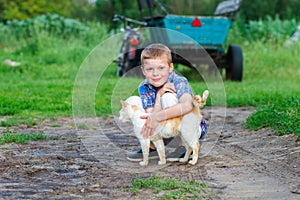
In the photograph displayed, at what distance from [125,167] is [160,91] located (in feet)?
2.20

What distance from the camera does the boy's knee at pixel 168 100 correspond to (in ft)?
13.8

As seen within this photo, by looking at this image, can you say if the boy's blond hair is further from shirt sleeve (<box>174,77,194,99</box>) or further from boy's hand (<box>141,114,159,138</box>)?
boy's hand (<box>141,114,159,138</box>)

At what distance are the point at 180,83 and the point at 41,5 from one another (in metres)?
36.9

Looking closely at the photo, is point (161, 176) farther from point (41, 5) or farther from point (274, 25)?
Result: point (41, 5)

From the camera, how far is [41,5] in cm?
3972

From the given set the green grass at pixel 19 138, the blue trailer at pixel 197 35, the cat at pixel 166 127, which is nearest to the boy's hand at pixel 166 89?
the cat at pixel 166 127

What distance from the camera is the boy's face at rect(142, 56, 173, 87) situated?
14.0ft

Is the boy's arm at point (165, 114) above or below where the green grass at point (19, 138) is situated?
above

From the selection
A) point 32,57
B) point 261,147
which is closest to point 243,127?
point 261,147

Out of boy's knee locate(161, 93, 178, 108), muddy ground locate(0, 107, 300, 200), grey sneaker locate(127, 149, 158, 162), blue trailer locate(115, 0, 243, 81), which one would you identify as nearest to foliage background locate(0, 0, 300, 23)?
blue trailer locate(115, 0, 243, 81)

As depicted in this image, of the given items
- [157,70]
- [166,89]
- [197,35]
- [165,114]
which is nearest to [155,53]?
[157,70]

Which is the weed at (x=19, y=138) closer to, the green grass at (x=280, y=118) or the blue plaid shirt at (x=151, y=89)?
the blue plaid shirt at (x=151, y=89)

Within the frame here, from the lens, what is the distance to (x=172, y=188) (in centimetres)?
354

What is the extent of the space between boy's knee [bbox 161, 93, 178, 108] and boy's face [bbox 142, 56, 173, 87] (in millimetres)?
144
